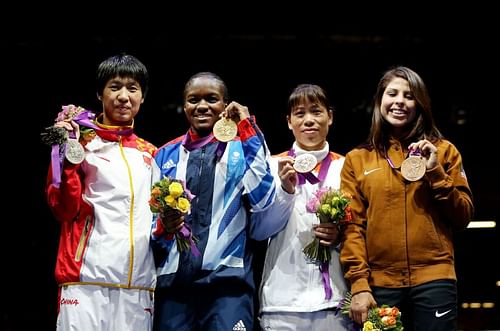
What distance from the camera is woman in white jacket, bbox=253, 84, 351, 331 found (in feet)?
10.2

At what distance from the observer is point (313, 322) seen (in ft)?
10.2

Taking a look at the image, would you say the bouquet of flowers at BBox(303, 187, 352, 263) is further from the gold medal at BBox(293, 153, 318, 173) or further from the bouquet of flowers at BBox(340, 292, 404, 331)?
the bouquet of flowers at BBox(340, 292, 404, 331)

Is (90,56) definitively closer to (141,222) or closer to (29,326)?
(29,326)

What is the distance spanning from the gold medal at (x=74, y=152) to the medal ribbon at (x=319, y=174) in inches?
39.5

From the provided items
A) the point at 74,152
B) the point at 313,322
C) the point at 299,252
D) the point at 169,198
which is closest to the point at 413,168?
the point at 299,252

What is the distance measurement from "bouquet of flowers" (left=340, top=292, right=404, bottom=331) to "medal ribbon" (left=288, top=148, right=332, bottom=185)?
26.3 inches

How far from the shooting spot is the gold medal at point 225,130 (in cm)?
312

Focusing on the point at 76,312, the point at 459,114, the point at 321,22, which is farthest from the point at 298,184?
the point at 459,114

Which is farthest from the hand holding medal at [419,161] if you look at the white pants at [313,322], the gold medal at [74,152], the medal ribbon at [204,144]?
the gold medal at [74,152]

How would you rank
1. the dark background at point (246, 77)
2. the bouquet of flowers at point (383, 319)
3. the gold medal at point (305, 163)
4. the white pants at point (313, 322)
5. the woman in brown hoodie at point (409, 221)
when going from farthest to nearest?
the dark background at point (246, 77) → the gold medal at point (305, 163) → the white pants at point (313, 322) → the woman in brown hoodie at point (409, 221) → the bouquet of flowers at point (383, 319)

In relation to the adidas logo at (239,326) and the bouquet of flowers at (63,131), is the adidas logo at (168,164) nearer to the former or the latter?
the bouquet of flowers at (63,131)

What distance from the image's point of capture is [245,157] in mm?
3197

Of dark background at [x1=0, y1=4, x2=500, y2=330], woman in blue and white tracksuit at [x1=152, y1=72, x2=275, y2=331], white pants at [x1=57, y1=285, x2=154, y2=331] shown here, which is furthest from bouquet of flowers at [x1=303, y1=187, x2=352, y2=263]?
dark background at [x1=0, y1=4, x2=500, y2=330]

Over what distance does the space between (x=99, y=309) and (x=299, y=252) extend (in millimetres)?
914
